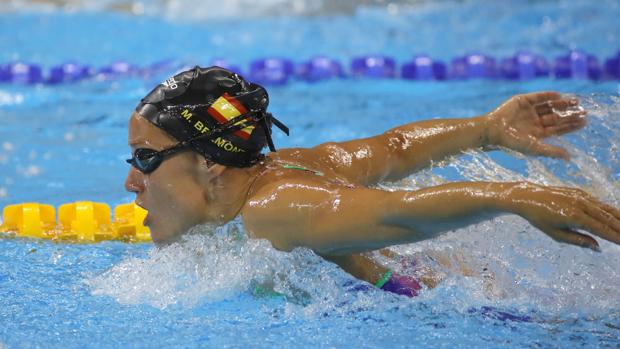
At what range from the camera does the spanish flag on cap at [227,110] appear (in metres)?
2.56

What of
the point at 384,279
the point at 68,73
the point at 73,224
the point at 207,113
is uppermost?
the point at 207,113

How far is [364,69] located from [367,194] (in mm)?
4808

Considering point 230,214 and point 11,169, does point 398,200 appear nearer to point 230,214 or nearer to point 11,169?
point 230,214

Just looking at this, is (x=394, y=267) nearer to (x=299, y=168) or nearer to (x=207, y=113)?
(x=299, y=168)

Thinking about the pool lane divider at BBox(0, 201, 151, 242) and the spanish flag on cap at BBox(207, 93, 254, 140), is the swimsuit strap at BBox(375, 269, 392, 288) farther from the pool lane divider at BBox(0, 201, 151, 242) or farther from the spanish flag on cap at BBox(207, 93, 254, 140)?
the pool lane divider at BBox(0, 201, 151, 242)

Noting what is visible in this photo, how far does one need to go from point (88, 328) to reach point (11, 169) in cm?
265

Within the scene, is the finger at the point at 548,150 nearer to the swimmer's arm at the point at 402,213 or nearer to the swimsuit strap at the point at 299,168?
the swimsuit strap at the point at 299,168

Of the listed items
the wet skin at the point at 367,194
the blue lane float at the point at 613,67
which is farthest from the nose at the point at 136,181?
the blue lane float at the point at 613,67

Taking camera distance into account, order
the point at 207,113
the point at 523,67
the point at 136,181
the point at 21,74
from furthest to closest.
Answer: the point at 21,74, the point at 523,67, the point at 136,181, the point at 207,113

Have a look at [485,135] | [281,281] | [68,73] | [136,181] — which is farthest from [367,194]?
[68,73]

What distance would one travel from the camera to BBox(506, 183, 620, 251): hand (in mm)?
1990

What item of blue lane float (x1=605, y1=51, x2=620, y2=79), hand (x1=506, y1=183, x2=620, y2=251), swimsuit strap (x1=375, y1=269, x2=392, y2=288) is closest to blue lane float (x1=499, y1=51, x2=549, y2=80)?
blue lane float (x1=605, y1=51, x2=620, y2=79)

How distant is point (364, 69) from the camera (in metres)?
7.01

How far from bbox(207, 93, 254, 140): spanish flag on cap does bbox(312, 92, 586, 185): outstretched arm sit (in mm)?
532
